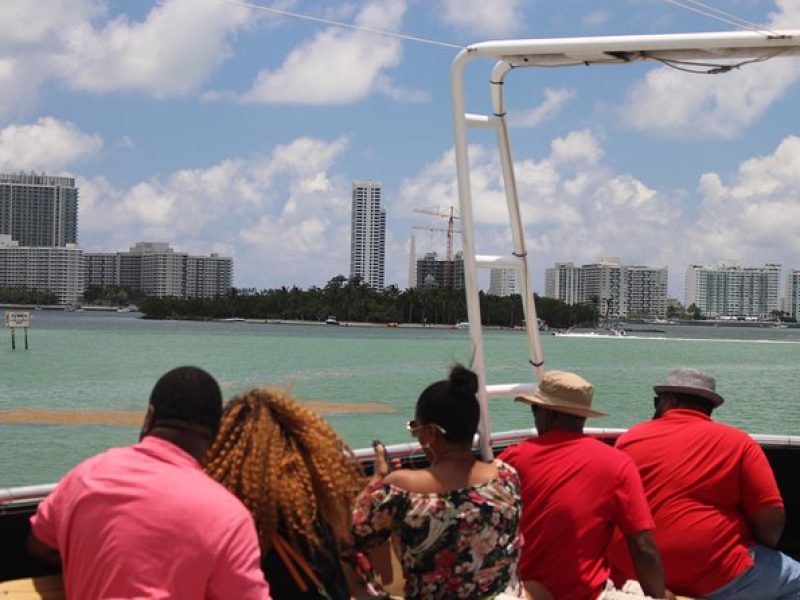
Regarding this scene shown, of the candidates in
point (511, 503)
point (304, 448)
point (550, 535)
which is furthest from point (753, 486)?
point (304, 448)

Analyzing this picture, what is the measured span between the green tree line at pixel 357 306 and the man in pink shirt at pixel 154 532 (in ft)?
459

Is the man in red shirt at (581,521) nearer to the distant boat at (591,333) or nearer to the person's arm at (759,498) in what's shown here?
the person's arm at (759,498)

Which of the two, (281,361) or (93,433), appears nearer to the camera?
(93,433)

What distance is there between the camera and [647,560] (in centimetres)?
340

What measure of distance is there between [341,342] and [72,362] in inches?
1616

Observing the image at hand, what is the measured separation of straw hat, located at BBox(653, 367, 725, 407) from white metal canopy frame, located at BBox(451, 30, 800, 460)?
22.0 inches

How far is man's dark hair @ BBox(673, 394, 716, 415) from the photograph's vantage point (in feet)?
13.0

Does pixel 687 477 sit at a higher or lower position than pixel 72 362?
higher

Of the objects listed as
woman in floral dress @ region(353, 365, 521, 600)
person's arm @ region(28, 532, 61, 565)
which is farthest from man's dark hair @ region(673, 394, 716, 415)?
person's arm @ region(28, 532, 61, 565)

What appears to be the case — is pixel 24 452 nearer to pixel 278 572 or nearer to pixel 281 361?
pixel 278 572

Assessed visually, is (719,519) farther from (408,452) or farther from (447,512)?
(408,452)

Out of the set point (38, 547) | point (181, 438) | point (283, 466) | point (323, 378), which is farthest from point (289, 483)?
point (323, 378)

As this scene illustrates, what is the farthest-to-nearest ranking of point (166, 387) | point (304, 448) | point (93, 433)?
point (93, 433) < point (304, 448) < point (166, 387)

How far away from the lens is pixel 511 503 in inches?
117
